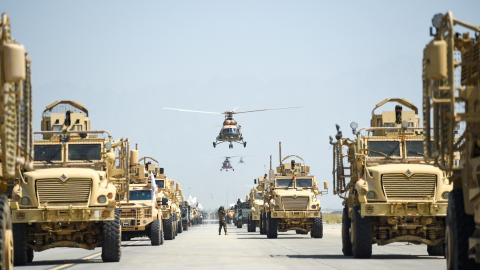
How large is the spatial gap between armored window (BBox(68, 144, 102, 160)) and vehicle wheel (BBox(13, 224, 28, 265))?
11.0ft

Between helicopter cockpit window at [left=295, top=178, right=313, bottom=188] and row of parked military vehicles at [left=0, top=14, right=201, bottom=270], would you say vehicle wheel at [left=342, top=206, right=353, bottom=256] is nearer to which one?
row of parked military vehicles at [left=0, top=14, right=201, bottom=270]

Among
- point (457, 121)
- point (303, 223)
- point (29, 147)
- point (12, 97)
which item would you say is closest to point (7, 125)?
point (12, 97)

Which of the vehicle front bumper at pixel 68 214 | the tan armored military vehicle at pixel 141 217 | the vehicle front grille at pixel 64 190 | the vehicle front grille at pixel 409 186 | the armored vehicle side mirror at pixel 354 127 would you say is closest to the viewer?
the vehicle front bumper at pixel 68 214

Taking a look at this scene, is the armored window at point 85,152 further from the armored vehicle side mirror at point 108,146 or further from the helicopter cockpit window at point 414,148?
the helicopter cockpit window at point 414,148

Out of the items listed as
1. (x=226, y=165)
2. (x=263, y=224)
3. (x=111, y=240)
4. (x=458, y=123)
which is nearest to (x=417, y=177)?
(x=111, y=240)

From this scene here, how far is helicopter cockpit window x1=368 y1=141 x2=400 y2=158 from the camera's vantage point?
2694 cm

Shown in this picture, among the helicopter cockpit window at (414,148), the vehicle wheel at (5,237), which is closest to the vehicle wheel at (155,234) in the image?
the helicopter cockpit window at (414,148)

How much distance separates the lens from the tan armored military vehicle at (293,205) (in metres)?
44.1

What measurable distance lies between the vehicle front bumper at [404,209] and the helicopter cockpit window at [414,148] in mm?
2586

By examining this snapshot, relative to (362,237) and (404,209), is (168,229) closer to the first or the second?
(362,237)

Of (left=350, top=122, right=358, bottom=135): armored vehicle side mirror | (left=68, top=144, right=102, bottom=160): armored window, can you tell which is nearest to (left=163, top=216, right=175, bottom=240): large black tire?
(left=68, top=144, right=102, bottom=160): armored window

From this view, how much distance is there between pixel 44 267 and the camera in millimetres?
22922

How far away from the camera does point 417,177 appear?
81.8 feet

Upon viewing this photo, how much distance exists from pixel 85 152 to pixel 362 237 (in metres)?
7.02
